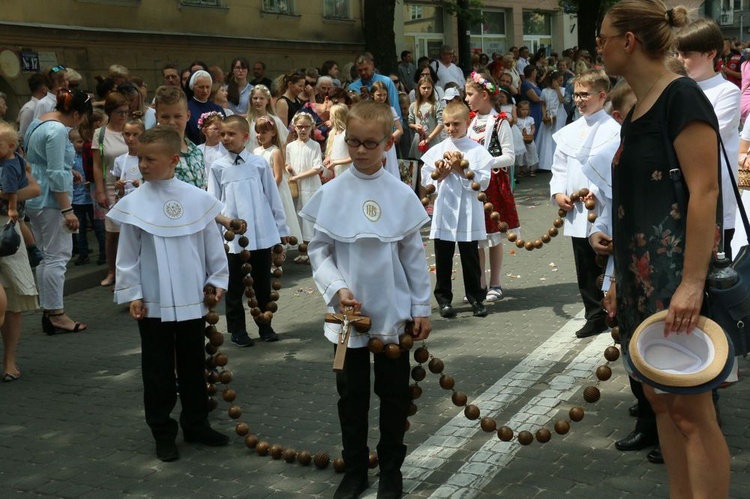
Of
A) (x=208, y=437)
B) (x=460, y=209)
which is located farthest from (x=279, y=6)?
(x=208, y=437)

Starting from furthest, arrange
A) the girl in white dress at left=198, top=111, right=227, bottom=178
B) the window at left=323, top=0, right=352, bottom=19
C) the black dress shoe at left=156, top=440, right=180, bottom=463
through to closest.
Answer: the window at left=323, top=0, right=352, bottom=19 → the girl in white dress at left=198, top=111, right=227, bottom=178 → the black dress shoe at left=156, top=440, right=180, bottom=463

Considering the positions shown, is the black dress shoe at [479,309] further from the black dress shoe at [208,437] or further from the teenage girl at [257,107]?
the teenage girl at [257,107]

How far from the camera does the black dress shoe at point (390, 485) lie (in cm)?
468

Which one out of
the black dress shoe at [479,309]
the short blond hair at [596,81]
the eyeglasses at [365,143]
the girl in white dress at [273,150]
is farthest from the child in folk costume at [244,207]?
the eyeglasses at [365,143]

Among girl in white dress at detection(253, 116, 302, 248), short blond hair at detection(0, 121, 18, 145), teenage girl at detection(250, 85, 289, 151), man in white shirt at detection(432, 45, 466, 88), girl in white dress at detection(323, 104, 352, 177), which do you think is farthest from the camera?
man in white shirt at detection(432, 45, 466, 88)

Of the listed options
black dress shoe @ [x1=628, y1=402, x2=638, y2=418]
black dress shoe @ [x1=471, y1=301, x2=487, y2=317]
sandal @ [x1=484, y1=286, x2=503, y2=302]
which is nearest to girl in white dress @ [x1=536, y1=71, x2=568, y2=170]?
sandal @ [x1=484, y1=286, x2=503, y2=302]

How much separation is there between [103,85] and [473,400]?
338 inches

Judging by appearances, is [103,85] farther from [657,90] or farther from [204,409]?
[657,90]

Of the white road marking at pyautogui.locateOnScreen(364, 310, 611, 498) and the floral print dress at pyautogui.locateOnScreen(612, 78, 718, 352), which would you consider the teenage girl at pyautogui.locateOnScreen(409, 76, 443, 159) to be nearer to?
the white road marking at pyautogui.locateOnScreen(364, 310, 611, 498)

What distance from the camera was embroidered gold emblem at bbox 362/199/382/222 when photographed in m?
4.66

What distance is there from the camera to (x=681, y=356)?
3.70 meters

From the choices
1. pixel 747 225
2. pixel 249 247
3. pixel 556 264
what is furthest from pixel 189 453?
pixel 556 264

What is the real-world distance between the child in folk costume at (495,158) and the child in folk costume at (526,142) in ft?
32.5

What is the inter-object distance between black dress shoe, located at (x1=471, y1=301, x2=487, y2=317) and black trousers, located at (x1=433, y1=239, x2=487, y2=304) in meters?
0.03
